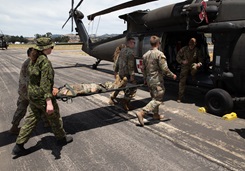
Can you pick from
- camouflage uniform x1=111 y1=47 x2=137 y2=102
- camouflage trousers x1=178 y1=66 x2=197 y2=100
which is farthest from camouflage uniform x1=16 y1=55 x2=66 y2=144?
camouflage trousers x1=178 y1=66 x2=197 y2=100

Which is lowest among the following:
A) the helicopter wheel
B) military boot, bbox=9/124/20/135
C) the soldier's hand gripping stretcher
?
military boot, bbox=9/124/20/135

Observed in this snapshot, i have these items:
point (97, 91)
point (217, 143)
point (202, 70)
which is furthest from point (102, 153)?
point (202, 70)

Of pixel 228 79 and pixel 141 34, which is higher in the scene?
pixel 141 34

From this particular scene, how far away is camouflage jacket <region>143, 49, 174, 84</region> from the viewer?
16.4 feet

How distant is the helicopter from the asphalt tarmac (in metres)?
0.62

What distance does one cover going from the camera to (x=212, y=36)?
19.8 feet

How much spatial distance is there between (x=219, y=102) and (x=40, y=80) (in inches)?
167

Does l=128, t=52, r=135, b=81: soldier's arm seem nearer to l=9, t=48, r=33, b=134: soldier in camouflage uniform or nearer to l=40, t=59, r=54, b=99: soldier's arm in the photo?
l=9, t=48, r=33, b=134: soldier in camouflage uniform

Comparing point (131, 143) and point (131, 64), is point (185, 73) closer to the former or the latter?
point (131, 64)

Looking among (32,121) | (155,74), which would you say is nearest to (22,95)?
(32,121)

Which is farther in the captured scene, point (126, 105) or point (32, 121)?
point (126, 105)

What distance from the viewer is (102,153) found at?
153 inches

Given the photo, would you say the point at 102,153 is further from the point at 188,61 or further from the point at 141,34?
the point at 141,34

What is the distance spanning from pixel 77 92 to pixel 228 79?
364cm
